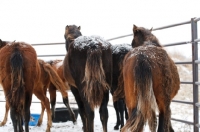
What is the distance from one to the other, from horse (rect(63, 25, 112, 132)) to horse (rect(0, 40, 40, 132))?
64 centimetres

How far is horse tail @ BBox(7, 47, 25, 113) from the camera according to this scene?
4.03 m

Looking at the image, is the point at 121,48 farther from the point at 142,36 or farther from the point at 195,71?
the point at 195,71

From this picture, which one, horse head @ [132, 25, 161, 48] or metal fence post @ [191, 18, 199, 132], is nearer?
horse head @ [132, 25, 161, 48]

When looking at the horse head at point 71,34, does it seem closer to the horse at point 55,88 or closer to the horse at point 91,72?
the horse at point 91,72

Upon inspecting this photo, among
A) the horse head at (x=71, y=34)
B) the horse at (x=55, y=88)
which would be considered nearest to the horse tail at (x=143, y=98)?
the horse head at (x=71, y=34)

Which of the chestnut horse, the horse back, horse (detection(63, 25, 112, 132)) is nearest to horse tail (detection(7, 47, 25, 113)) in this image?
the horse back

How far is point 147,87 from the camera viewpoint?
2.64 meters

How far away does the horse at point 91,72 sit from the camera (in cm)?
386

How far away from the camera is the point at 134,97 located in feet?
9.21

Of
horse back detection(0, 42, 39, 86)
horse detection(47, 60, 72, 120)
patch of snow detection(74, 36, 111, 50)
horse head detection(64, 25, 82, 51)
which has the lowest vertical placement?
horse detection(47, 60, 72, 120)

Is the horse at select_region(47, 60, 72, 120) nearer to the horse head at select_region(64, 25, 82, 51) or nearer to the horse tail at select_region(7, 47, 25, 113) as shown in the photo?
the horse head at select_region(64, 25, 82, 51)

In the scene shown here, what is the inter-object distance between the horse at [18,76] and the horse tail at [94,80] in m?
0.97

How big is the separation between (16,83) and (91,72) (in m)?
1.19

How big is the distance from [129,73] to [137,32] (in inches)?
57.6
